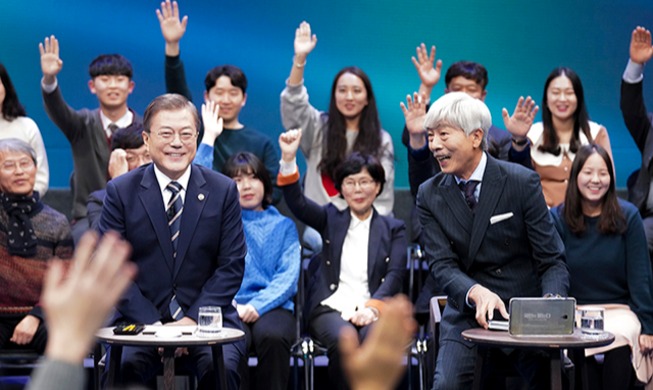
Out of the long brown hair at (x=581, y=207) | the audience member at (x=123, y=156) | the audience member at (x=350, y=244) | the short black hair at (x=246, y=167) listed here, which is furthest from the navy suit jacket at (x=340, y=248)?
the long brown hair at (x=581, y=207)

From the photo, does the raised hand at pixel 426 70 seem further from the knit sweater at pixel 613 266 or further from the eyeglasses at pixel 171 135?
the eyeglasses at pixel 171 135

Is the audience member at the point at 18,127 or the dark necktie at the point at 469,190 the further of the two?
the audience member at the point at 18,127

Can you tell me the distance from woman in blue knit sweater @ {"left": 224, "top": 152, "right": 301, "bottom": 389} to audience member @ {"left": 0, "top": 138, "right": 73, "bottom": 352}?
104 centimetres

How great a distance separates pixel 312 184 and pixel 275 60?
1295 mm

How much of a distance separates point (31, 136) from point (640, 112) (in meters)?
3.93

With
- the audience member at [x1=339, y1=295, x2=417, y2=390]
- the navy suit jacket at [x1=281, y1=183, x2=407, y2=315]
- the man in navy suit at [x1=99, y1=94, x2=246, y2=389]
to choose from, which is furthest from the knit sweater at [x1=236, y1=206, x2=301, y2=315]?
the audience member at [x1=339, y1=295, x2=417, y2=390]

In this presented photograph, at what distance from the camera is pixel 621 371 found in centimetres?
557

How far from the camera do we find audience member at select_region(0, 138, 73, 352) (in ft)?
18.9

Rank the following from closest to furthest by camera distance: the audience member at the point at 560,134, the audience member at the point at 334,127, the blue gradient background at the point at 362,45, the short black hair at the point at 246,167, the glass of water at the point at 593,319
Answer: the glass of water at the point at 593,319
the short black hair at the point at 246,167
the audience member at the point at 560,134
the audience member at the point at 334,127
the blue gradient background at the point at 362,45

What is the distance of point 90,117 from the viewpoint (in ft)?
22.7

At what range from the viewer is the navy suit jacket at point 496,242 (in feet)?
15.5

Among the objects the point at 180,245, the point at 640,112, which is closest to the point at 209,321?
the point at 180,245

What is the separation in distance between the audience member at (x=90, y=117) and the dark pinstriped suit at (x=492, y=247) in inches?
109

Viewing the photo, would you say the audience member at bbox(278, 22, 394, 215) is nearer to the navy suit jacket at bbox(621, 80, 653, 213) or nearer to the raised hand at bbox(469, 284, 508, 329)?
the navy suit jacket at bbox(621, 80, 653, 213)
